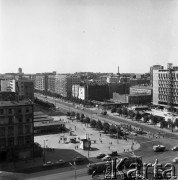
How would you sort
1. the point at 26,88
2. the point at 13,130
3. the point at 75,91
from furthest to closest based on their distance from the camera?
1. the point at 75,91
2. the point at 26,88
3. the point at 13,130

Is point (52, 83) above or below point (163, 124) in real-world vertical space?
above

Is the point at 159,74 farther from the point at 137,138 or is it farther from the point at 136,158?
the point at 136,158

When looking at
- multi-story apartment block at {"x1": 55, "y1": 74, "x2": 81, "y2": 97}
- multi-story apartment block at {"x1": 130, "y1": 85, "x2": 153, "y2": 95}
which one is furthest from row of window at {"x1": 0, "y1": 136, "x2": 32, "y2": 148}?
multi-story apartment block at {"x1": 55, "y1": 74, "x2": 81, "y2": 97}

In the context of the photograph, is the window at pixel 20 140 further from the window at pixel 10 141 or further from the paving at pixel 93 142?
the paving at pixel 93 142

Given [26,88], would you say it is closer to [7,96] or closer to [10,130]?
[7,96]

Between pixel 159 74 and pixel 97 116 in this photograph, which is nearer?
pixel 97 116

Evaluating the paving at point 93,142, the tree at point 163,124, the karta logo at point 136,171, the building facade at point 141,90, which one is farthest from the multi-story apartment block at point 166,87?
the karta logo at point 136,171

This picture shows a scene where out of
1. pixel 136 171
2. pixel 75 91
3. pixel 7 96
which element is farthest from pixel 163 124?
pixel 75 91

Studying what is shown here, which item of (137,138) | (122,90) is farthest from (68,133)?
(122,90)
